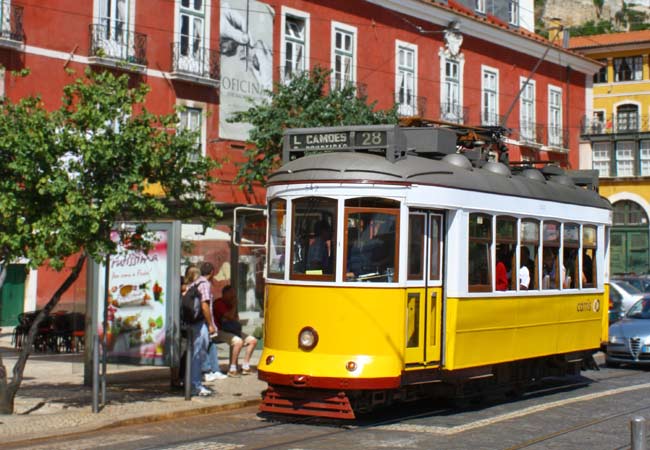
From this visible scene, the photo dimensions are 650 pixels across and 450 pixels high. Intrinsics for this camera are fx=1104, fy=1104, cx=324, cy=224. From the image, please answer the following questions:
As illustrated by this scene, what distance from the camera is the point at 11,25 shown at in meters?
23.8

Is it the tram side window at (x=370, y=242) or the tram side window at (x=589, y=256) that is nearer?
the tram side window at (x=370, y=242)

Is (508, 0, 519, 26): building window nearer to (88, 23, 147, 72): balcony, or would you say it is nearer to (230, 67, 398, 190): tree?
(230, 67, 398, 190): tree

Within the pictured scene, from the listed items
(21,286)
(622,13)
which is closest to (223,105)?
(21,286)

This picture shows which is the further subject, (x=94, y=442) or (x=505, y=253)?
(x=505, y=253)

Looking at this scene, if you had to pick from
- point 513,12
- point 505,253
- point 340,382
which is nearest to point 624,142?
point 513,12

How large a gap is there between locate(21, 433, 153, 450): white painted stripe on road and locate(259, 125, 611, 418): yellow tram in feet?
5.40

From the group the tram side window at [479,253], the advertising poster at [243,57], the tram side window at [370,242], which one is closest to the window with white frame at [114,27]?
the advertising poster at [243,57]

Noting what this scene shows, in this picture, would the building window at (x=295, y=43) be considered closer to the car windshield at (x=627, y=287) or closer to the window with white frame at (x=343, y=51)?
the window with white frame at (x=343, y=51)

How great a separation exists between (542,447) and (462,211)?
3.29 meters

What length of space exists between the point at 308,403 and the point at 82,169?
12.0 ft

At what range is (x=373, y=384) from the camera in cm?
1210

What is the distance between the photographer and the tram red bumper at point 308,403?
475 inches

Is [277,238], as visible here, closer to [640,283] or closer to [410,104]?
[640,283]

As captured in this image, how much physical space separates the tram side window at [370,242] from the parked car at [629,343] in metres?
9.12
